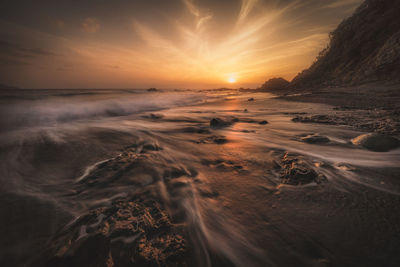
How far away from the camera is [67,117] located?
19.8ft

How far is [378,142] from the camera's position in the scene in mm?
2426

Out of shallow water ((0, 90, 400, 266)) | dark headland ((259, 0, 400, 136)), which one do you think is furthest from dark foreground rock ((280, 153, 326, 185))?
dark headland ((259, 0, 400, 136))

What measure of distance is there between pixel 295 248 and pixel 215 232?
21.8 inches

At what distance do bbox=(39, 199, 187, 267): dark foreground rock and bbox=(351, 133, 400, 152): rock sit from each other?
328cm

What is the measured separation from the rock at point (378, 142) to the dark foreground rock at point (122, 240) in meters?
3.28

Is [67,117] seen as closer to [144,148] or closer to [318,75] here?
[144,148]

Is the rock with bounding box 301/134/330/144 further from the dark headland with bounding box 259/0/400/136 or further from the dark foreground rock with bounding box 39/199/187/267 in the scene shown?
the dark headland with bounding box 259/0/400/136

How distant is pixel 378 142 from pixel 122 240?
12.5ft

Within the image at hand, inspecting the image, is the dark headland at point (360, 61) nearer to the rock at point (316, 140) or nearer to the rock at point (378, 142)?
the rock at point (378, 142)

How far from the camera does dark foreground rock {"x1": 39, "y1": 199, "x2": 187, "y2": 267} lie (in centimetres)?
92

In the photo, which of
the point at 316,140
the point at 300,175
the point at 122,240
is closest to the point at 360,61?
the point at 316,140

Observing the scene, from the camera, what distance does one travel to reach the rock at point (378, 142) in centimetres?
236

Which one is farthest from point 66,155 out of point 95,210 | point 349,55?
point 349,55

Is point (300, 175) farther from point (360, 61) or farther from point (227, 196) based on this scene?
point (360, 61)
